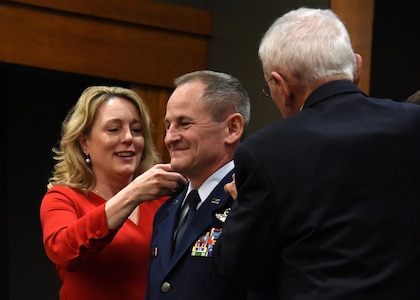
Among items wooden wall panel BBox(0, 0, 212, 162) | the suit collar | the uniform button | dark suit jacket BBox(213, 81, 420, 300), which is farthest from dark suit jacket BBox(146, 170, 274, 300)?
wooden wall panel BBox(0, 0, 212, 162)

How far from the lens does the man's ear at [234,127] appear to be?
254cm

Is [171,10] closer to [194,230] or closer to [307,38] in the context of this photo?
[194,230]

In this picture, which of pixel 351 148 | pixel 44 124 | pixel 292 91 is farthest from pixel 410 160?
pixel 44 124

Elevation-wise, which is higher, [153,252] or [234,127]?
[234,127]

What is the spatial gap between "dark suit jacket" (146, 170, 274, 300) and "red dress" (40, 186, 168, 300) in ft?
0.83

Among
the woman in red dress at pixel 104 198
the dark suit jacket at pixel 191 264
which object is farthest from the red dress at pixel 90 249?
the dark suit jacket at pixel 191 264

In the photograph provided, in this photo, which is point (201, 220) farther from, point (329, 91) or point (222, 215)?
point (329, 91)

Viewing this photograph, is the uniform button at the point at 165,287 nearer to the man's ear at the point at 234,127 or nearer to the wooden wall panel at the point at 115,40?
the man's ear at the point at 234,127

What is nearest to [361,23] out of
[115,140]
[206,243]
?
[115,140]

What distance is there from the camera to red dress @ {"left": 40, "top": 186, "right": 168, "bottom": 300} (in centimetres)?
272

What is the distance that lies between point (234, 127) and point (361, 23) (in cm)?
159

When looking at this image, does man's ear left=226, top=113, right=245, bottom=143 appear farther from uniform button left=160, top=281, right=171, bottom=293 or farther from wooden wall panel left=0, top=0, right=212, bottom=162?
wooden wall panel left=0, top=0, right=212, bottom=162

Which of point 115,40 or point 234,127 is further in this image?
point 115,40

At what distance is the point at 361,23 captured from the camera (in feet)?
13.0
